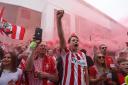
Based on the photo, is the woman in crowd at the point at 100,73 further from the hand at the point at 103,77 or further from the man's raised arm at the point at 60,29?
the man's raised arm at the point at 60,29

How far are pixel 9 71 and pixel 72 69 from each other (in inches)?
38.5

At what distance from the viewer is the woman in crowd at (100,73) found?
4.60 metres

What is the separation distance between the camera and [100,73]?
4.69 m

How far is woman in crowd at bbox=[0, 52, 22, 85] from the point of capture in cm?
405

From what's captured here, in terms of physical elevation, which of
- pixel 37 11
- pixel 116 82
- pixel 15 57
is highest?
pixel 37 11

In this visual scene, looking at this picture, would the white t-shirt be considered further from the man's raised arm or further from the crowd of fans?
the man's raised arm

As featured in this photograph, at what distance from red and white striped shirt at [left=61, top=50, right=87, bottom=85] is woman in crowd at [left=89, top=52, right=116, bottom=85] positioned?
42 cm

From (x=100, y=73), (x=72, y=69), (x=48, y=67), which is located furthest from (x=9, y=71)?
(x=100, y=73)

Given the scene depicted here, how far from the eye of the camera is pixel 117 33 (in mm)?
8617

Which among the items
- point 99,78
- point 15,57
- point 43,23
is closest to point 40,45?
point 15,57

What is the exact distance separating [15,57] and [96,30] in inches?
179

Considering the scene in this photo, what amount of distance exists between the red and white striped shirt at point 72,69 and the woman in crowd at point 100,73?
1.39ft

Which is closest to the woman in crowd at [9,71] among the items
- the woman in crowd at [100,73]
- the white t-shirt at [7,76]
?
the white t-shirt at [7,76]

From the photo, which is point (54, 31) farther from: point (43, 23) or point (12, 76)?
point (12, 76)
